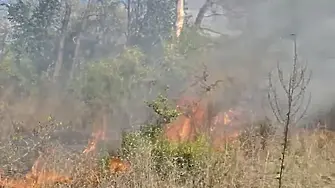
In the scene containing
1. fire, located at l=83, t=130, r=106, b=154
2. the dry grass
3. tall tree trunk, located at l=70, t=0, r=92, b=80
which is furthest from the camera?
tall tree trunk, located at l=70, t=0, r=92, b=80

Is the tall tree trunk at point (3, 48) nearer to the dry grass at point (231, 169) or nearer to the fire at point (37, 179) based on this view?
the fire at point (37, 179)

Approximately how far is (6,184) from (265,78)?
801 cm

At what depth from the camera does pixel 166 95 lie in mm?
15258

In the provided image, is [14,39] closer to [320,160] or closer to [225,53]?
[225,53]

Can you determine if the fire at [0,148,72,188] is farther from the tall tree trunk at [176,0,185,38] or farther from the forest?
the tall tree trunk at [176,0,185,38]

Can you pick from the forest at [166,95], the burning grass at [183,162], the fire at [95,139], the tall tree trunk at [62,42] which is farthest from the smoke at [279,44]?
the tall tree trunk at [62,42]

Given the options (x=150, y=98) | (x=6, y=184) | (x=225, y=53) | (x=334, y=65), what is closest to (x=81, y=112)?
(x=150, y=98)

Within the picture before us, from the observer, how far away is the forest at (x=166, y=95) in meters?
10.4

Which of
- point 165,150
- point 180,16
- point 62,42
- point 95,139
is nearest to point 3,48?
point 62,42

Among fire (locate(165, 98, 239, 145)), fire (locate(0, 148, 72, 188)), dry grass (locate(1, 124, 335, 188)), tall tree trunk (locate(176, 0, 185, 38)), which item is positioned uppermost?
tall tree trunk (locate(176, 0, 185, 38))

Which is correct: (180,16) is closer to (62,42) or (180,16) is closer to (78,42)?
(78,42)

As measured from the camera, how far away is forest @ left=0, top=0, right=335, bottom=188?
34.3ft

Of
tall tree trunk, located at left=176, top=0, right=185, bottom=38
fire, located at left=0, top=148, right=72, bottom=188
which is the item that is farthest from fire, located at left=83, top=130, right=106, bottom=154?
tall tree trunk, located at left=176, top=0, right=185, bottom=38

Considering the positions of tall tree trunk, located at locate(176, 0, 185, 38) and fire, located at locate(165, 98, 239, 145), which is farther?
tall tree trunk, located at locate(176, 0, 185, 38)
